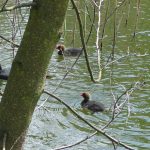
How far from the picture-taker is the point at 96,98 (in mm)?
8680

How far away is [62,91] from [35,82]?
682 cm

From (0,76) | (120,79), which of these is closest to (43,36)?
(120,79)

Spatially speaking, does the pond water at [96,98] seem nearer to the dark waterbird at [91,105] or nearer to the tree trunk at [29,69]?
the dark waterbird at [91,105]

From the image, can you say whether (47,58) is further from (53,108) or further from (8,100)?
(53,108)

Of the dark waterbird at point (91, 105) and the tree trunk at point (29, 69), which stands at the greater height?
the tree trunk at point (29, 69)

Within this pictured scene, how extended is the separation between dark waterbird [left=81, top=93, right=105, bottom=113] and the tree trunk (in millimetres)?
5716

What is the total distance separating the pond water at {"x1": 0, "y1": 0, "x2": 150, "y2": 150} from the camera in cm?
685

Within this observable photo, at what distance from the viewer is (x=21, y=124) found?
2.12 meters

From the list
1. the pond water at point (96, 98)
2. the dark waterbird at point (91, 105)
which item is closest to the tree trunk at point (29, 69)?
the pond water at point (96, 98)

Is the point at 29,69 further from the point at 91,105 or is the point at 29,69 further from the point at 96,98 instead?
the point at 96,98

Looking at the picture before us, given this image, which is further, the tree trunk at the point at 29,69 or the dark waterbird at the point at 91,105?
the dark waterbird at the point at 91,105

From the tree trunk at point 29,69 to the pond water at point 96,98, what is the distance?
232 cm

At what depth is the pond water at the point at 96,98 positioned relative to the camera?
685 centimetres

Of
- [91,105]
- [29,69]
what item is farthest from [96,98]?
[29,69]
